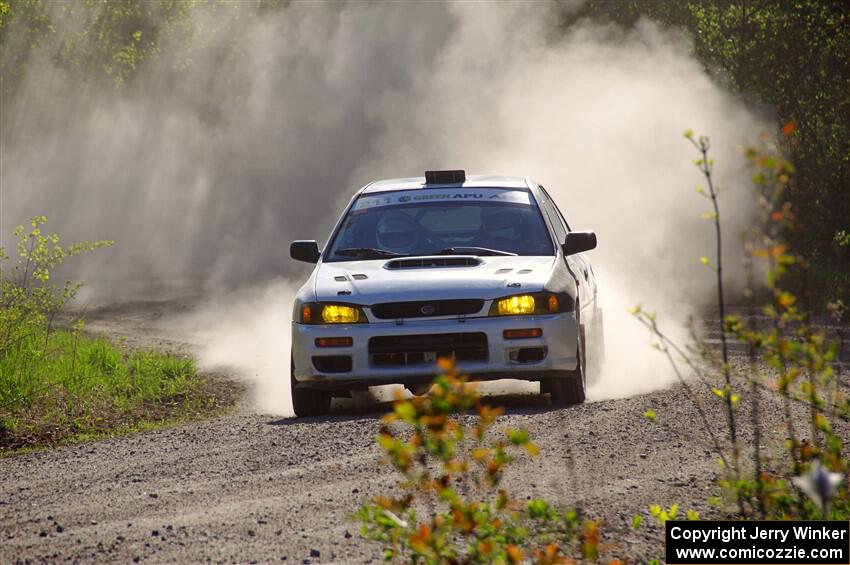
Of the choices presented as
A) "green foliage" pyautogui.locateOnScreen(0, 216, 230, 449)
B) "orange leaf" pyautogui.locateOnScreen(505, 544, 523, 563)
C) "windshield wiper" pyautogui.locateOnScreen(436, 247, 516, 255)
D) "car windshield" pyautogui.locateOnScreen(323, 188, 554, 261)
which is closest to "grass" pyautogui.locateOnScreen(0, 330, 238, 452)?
"green foliage" pyautogui.locateOnScreen(0, 216, 230, 449)

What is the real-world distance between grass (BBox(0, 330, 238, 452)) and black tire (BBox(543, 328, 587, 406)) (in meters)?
2.76

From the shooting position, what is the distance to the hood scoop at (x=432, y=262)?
374 inches

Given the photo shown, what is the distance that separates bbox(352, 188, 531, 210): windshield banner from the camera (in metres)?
10.4

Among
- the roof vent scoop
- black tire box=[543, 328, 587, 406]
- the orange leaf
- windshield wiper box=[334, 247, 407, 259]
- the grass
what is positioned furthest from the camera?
the roof vent scoop

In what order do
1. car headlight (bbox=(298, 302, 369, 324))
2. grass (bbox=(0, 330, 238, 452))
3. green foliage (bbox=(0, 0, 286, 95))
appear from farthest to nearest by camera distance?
green foliage (bbox=(0, 0, 286, 95))
grass (bbox=(0, 330, 238, 452))
car headlight (bbox=(298, 302, 369, 324))

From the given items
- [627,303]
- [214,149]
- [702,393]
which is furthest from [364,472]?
[214,149]

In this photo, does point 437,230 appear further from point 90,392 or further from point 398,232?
point 90,392

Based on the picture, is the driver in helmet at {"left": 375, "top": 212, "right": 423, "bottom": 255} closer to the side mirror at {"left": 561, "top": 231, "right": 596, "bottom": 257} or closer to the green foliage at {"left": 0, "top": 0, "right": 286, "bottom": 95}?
the side mirror at {"left": 561, "top": 231, "right": 596, "bottom": 257}

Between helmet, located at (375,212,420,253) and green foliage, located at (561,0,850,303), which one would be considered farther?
green foliage, located at (561,0,850,303)

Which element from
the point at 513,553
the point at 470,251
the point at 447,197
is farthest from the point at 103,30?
the point at 513,553

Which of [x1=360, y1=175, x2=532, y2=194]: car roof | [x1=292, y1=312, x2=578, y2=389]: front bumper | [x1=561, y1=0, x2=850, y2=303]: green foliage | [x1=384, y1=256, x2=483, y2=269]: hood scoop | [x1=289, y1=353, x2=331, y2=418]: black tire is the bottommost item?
[x1=289, y1=353, x2=331, y2=418]: black tire

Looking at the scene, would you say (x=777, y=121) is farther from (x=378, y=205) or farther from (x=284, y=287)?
(x=378, y=205)

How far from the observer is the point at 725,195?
83.2 feet

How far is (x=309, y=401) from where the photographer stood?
31.0 ft
